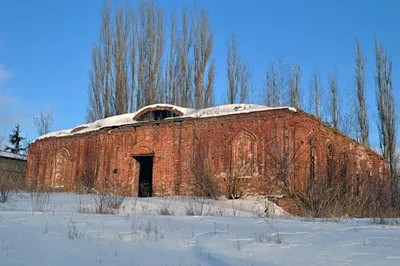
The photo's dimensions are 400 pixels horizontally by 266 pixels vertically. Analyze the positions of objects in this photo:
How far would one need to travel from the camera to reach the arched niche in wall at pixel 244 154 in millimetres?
A: 15062

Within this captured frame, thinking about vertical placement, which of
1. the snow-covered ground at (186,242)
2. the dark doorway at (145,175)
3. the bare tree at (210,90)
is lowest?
the snow-covered ground at (186,242)

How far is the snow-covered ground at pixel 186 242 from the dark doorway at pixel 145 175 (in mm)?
10553

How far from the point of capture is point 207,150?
1609 centimetres

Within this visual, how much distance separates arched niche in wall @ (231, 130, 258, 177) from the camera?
15062 mm

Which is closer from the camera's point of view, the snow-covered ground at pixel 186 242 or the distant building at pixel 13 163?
the snow-covered ground at pixel 186 242

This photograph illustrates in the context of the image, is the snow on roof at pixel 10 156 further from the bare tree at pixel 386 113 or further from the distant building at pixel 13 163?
the bare tree at pixel 386 113

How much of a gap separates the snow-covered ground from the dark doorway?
415 inches

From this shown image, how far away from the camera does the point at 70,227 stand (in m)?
6.11

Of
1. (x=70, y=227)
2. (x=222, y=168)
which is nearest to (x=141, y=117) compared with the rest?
(x=222, y=168)

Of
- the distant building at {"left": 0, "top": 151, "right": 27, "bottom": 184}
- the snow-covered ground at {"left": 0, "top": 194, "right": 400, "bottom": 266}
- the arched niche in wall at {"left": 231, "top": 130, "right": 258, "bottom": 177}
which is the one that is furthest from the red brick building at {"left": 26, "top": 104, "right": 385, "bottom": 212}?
the distant building at {"left": 0, "top": 151, "right": 27, "bottom": 184}

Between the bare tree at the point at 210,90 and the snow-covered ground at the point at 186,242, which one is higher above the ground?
the bare tree at the point at 210,90

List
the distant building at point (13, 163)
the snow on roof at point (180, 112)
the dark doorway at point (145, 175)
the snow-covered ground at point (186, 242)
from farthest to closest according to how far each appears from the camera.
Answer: the distant building at point (13, 163) < the dark doorway at point (145, 175) < the snow on roof at point (180, 112) < the snow-covered ground at point (186, 242)

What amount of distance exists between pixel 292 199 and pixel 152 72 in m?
15.6

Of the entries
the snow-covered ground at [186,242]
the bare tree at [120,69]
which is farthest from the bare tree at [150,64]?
the snow-covered ground at [186,242]
